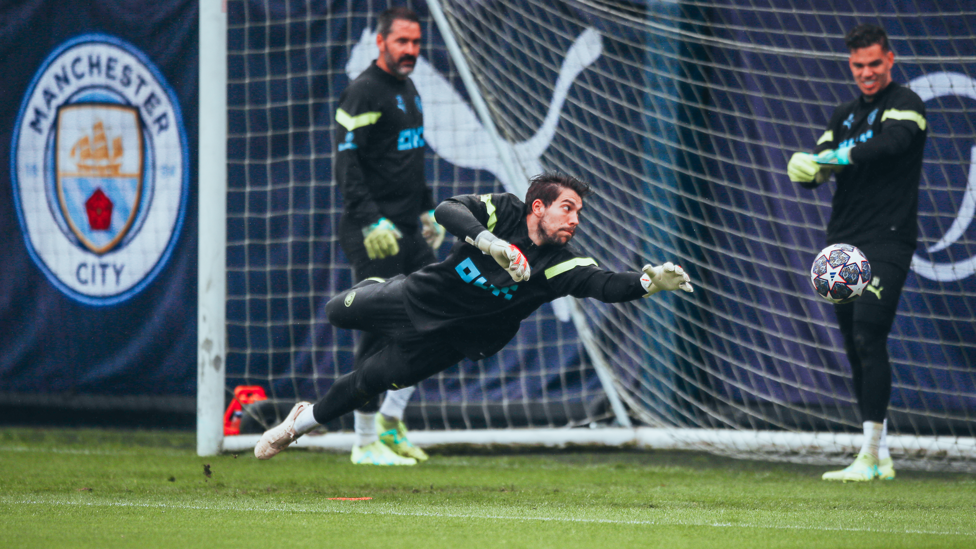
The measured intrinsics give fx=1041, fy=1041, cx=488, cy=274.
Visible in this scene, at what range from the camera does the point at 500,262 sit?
3.71m

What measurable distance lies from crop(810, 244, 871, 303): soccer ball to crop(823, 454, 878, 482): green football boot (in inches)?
29.9

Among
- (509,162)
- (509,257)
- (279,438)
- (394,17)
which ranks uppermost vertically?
(394,17)

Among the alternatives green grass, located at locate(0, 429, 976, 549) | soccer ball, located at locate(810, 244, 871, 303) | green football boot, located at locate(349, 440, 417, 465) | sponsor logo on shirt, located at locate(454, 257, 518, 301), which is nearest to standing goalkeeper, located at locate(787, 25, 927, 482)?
soccer ball, located at locate(810, 244, 871, 303)

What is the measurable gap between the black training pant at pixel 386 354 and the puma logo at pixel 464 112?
212cm

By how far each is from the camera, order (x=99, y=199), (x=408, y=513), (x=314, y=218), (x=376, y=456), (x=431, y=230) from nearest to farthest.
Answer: (x=408, y=513) → (x=376, y=456) → (x=431, y=230) → (x=314, y=218) → (x=99, y=199)

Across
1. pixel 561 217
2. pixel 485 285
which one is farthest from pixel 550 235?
pixel 485 285

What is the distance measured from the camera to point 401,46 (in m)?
5.13

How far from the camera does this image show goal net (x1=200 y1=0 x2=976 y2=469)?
5750 millimetres

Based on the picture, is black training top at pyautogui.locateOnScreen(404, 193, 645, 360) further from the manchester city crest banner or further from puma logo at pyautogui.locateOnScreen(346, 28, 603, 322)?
the manchester city crest banner

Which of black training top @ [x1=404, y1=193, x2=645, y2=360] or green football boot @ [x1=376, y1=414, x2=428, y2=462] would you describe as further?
green football boot @ [x1=376, y1=414, x2=428, y2=462]

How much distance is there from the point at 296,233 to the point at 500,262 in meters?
3.29

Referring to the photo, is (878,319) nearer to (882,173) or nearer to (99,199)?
(882,173)

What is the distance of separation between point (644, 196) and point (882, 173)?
168cm

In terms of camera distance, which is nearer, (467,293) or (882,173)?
(467,293)
